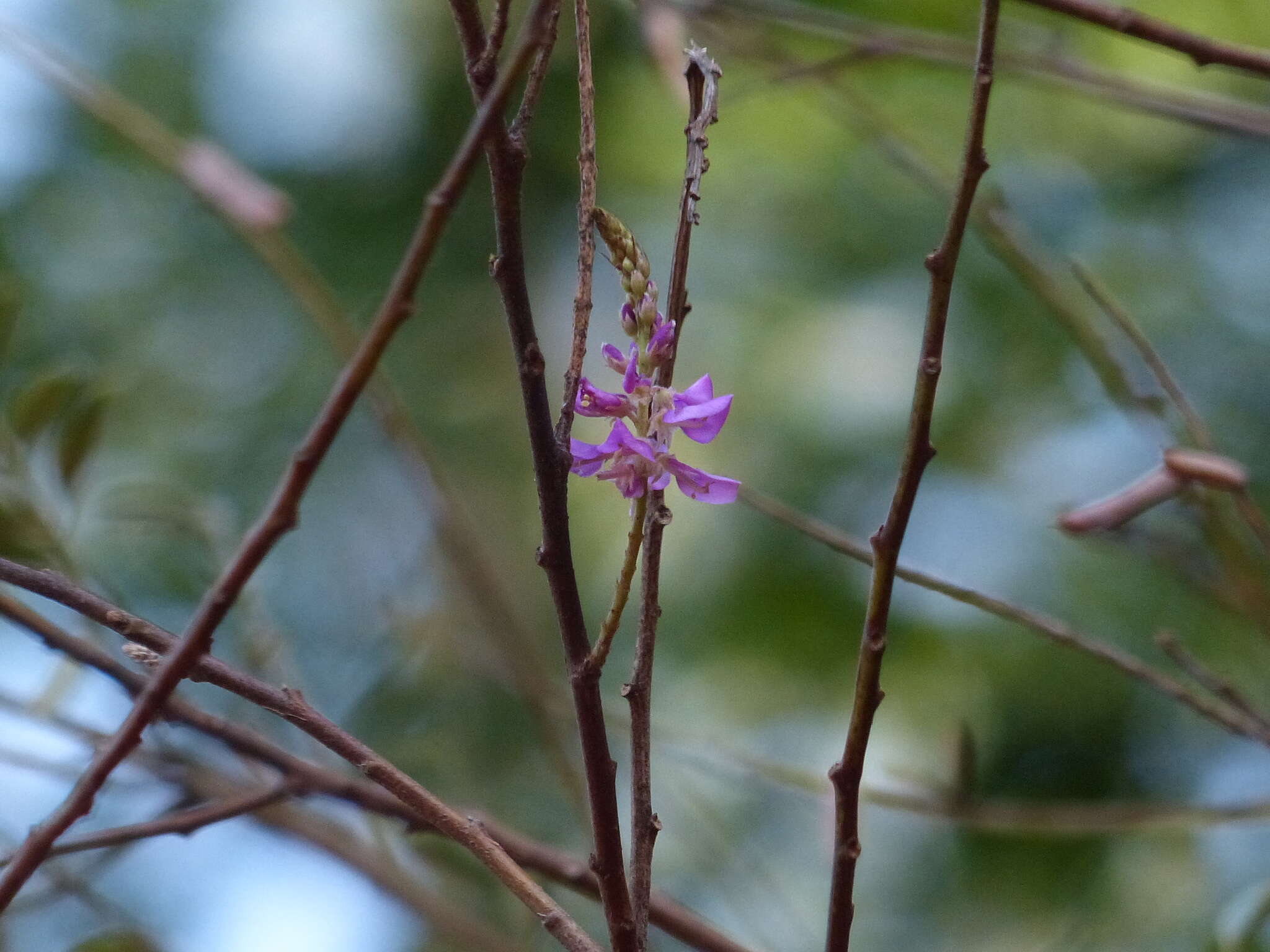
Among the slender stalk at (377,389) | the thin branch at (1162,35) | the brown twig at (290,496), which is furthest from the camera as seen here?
the slender stalk at (377,389)

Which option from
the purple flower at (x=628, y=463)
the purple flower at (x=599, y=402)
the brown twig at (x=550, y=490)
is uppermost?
the purple flower at (x=599, y=402)

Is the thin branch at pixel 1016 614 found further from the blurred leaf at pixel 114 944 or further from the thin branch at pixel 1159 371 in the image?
the blurred leaf at pixel 114 944

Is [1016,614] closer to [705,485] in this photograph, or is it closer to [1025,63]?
[705,485]

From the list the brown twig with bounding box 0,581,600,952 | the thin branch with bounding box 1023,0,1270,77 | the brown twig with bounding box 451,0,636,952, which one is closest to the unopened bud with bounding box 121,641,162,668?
the brown twig with bounding box 0,581,600,952

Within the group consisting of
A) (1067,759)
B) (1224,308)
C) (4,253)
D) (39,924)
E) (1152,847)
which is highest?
(1224,308)

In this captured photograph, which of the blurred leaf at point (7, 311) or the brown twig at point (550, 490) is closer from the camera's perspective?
the brown twig at point (550, 490)

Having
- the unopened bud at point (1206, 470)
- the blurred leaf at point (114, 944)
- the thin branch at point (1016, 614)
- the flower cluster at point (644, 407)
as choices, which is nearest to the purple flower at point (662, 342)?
the flower cluster at point (644, 407)

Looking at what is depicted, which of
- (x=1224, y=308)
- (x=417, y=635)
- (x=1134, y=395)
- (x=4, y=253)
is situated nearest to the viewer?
(x=1134, y=395)

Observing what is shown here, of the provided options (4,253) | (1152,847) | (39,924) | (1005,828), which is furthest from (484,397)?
(1005,828)

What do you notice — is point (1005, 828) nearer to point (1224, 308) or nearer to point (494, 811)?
point (494, 811)
